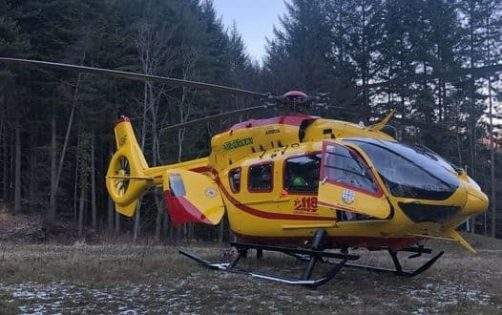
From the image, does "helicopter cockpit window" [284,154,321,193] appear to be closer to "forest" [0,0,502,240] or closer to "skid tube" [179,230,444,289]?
"skid tube" [179,230,444,289]

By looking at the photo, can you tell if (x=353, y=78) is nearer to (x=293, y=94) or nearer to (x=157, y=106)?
(x=157, y=106)

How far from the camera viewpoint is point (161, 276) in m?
10.2

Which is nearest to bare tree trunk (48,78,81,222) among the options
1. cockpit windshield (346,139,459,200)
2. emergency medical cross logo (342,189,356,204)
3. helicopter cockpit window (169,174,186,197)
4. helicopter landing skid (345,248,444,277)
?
helicopter cockpit window (169,174,186,197)

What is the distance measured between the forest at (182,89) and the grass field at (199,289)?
17.5 m

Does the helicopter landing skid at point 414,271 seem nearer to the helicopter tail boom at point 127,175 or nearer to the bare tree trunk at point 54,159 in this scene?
the helicopter tail boom at point 127,175

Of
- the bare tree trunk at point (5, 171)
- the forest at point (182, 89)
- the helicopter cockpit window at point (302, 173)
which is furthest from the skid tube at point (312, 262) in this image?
the bare tree trunk at point (5, 171)

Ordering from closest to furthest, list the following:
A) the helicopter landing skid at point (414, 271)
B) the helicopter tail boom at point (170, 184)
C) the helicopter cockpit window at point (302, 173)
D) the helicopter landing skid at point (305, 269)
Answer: the helicopter landing skid at point (305, 269), the helicopter cockpit window at point (302, 173), the helicopter landing skid at point (414, 271), the helicopter tail boom at point (170, 184)

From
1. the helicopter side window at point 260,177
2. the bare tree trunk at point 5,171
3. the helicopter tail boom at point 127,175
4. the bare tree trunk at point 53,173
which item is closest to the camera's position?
the helicopter side window at point 260,177

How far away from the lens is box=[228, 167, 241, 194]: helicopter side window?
37.1 ft

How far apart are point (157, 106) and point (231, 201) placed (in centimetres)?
2306

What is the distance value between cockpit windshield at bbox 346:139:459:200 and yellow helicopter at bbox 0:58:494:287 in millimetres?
15

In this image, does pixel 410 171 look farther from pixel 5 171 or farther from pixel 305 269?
pixel 5 171

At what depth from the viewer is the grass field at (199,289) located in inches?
316

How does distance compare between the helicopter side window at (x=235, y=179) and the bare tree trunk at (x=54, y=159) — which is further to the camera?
the bare tree trunk at (x=54, y=159)
